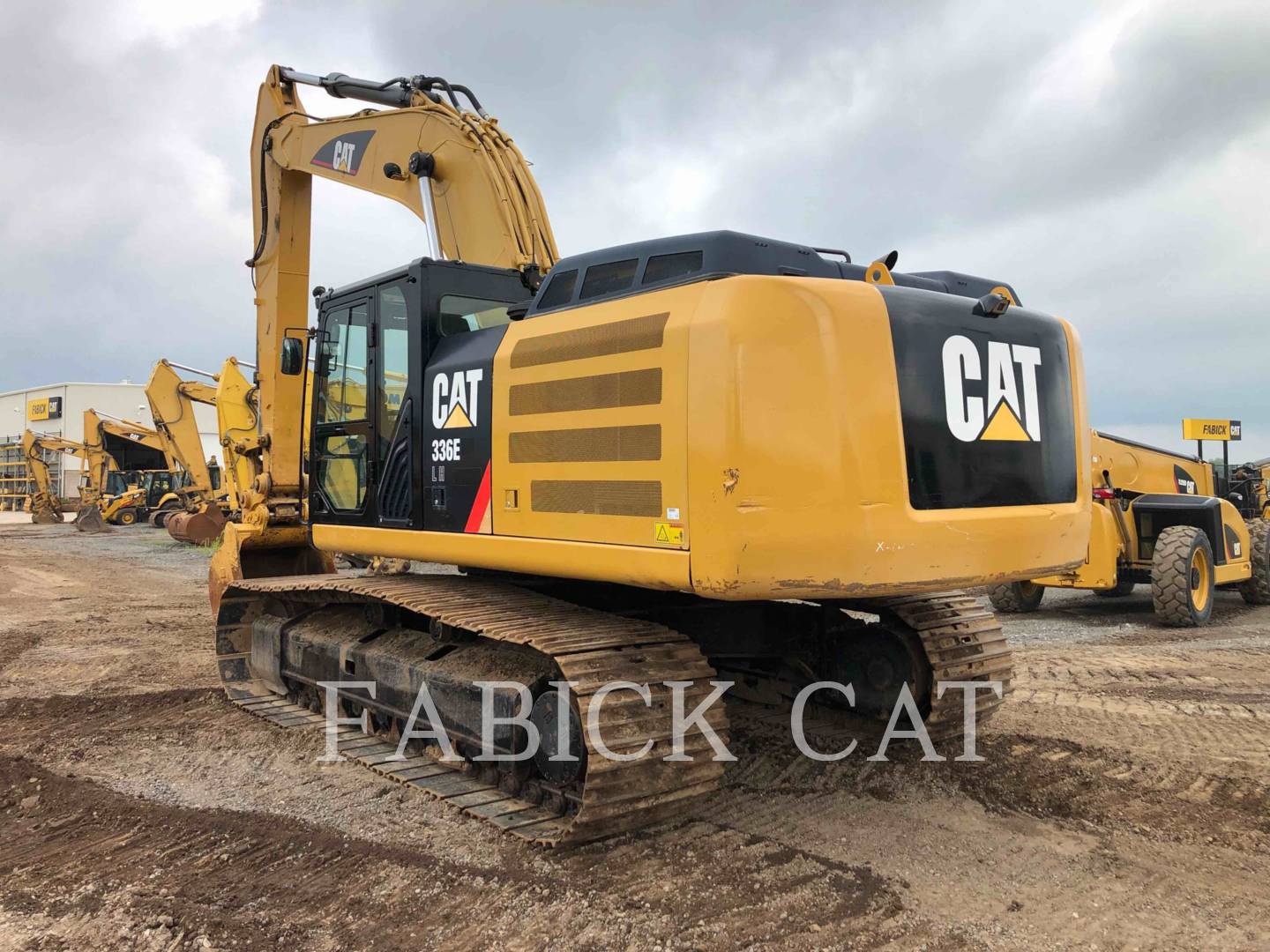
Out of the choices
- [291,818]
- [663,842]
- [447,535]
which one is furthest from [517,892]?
[447,535]

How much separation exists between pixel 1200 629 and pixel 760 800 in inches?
291

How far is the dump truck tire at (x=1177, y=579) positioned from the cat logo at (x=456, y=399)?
8.11 meters

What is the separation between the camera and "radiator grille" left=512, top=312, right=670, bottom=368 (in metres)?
3.84

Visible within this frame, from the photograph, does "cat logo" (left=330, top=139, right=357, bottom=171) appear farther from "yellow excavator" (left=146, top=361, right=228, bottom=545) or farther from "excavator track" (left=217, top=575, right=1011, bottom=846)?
"yellow excavator" (left=146, top=361, right=228, bottom=545)

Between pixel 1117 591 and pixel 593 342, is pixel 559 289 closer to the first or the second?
pixel 593 342

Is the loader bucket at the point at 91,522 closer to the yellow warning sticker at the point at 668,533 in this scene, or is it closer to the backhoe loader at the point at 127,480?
the backhoe loader at the point at 127,480

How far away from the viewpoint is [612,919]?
3.37 m

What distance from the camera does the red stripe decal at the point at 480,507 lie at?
4.65 metres

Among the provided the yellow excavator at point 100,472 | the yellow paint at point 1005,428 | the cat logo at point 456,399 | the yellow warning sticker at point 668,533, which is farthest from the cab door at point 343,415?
the yellow excavator at point 100,472

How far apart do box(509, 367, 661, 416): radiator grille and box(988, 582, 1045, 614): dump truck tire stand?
8.63m

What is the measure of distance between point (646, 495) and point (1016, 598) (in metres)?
9.05

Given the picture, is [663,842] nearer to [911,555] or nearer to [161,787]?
[911,555]

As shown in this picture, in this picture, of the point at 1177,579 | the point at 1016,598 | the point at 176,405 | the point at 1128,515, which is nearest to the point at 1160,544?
the point at 1177,579

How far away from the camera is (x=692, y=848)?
13.1 feet
